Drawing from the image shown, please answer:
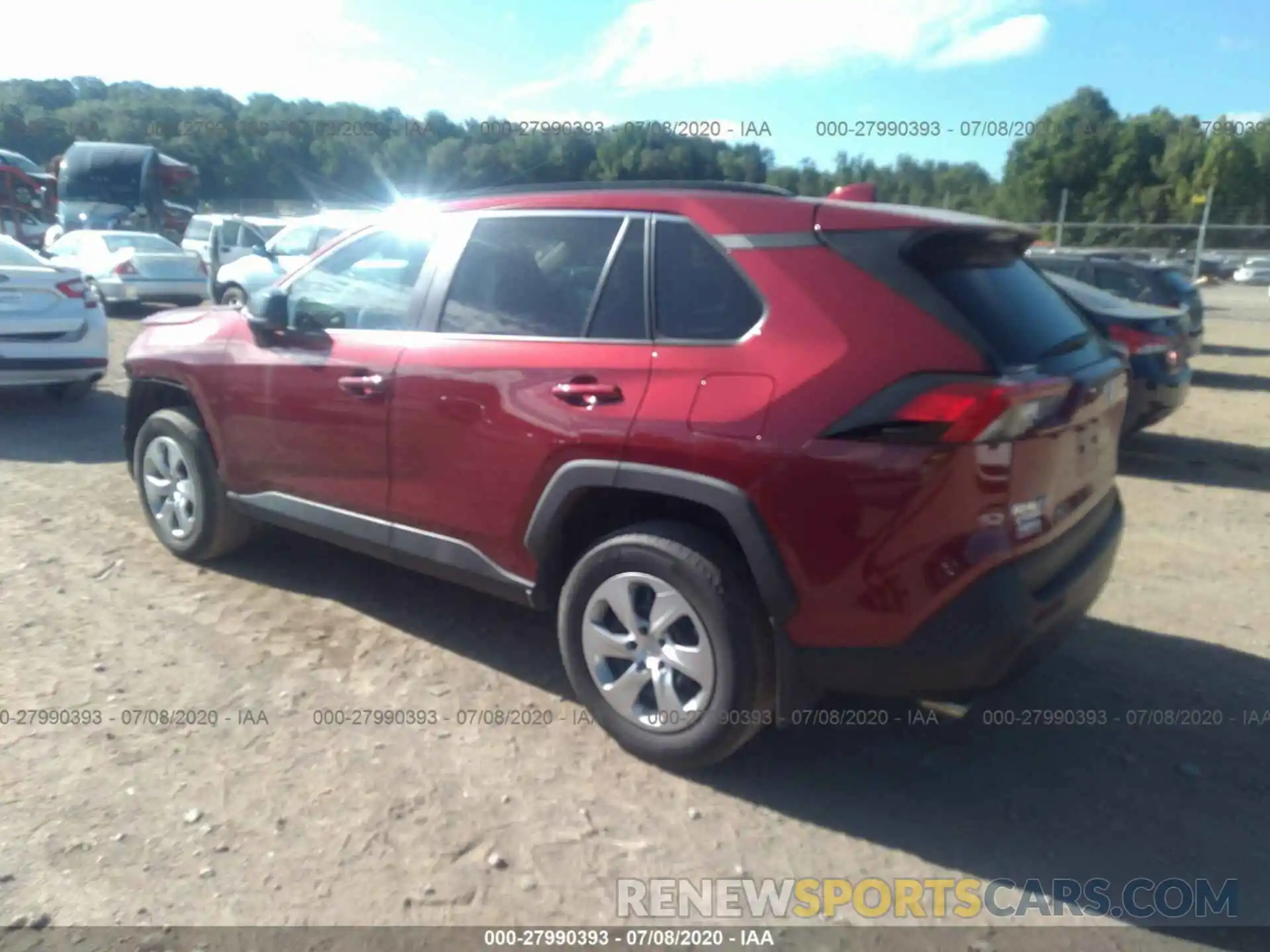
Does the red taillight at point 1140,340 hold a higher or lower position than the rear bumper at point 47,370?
higher

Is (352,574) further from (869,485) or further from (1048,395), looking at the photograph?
(1048,395)

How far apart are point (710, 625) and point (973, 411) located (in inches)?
39.4

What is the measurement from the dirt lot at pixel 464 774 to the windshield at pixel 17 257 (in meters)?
4.27

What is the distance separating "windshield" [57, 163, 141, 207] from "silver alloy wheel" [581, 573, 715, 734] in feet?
93.0

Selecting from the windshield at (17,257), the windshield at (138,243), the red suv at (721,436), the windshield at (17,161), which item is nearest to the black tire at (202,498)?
the red suv at (721,436)

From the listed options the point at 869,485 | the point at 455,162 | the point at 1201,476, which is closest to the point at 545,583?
the point at 869,485

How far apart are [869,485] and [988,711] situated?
147cm

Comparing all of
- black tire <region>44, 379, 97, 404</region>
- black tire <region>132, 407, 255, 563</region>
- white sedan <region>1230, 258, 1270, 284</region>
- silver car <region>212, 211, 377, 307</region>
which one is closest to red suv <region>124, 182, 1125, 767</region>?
black tire <region>132, 407, 255, 563</region>

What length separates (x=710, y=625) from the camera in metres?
3.30

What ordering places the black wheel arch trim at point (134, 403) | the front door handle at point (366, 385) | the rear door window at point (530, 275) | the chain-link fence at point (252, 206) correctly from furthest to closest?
1. the chain-link fence at point (252, 206)
2. the black wheel arch trim at point (134, 403)
3. the front door handle at point (366, 385)
4. the rear door window at point (530, 275)

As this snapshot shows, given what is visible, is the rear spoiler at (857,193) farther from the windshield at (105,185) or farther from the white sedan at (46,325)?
the windshield at (105,185)

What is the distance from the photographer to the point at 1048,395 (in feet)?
10.2

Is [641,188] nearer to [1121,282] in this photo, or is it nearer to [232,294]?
[1121,282]

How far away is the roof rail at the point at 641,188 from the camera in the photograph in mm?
3844
